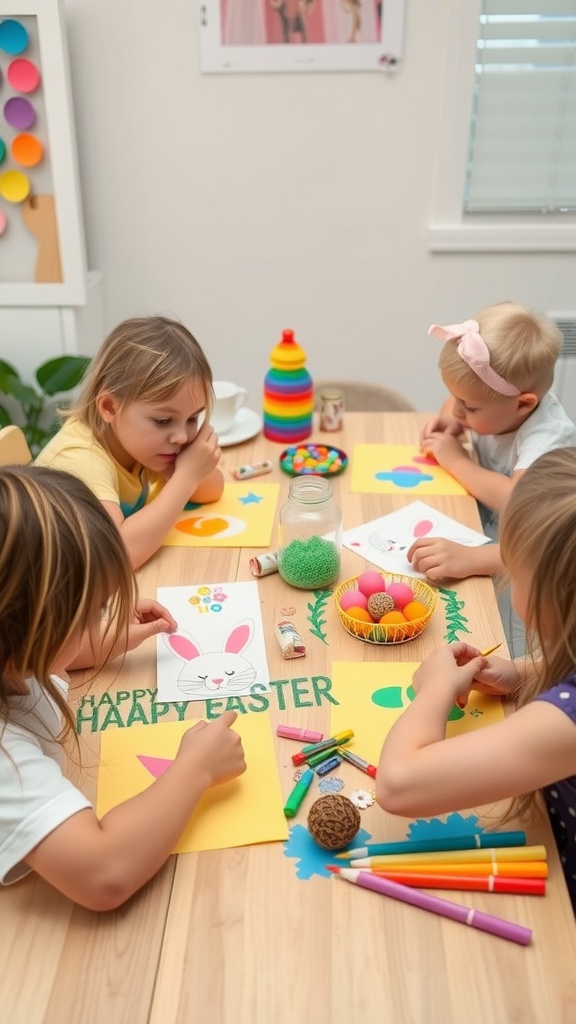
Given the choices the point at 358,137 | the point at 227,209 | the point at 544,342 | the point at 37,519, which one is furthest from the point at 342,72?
the point at 37,519

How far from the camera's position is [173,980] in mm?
764

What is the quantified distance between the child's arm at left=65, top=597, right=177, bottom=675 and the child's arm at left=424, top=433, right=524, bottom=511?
646 mm

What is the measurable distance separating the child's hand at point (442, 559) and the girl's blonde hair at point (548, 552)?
0.34 meters

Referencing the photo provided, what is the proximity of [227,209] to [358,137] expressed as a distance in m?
0.44

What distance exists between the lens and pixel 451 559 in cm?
134

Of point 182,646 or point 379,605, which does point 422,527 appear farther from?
point 182,646

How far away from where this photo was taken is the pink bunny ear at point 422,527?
58.4 inches

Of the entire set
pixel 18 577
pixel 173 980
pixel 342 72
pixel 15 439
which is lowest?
pixel 173 980

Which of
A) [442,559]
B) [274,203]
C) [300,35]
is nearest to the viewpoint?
[442,559]

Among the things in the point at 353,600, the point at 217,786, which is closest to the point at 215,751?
the point at 217,786

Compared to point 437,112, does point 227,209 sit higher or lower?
lower

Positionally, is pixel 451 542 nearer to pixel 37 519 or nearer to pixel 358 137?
pixel 37 519

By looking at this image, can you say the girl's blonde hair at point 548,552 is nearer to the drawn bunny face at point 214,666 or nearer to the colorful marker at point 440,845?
the colorful marker at point 440,845

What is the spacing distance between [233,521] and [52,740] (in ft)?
2.08
